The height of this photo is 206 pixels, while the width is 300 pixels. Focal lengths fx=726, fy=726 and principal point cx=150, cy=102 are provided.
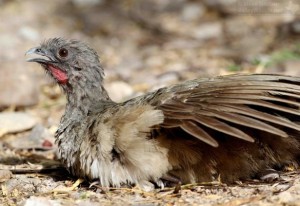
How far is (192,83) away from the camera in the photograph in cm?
468

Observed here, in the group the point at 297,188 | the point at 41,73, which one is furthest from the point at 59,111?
the point at 297,188

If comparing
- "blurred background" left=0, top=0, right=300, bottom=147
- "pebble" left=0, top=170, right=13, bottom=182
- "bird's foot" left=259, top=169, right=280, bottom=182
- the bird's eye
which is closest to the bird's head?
the bird's eye

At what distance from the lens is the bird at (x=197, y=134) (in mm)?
4266

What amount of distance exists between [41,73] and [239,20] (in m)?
3.03

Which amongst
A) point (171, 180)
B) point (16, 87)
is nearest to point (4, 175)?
point (171, 180)

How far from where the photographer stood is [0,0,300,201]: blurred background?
698cm

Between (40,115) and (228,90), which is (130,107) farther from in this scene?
(40,115)

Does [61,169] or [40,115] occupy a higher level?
[40,115]

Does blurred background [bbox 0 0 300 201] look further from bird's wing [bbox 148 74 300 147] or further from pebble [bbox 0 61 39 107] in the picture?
bird's wing [bbox 148 74 300 147]

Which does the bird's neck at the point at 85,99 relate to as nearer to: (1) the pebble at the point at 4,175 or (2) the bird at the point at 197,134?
(2) the bird at the point at 197,134

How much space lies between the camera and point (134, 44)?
963 cm

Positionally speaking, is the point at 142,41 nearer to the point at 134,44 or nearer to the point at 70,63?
the point at 134,44

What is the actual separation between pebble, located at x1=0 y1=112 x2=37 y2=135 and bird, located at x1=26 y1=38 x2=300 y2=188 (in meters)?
1.77

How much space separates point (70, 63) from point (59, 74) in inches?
4.5
